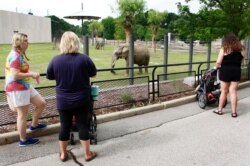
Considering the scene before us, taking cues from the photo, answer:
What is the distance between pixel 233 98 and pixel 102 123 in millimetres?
2943

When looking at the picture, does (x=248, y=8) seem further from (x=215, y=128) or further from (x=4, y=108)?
(x=4, y=108)

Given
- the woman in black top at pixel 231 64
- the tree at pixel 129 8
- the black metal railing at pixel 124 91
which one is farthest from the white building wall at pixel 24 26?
the woman in black top at pixel 231 64

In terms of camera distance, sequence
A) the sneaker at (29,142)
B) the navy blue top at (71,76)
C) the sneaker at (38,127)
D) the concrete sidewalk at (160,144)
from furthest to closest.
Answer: the sneaker at (38,127), the sneaker at (29,142), the concrete sidewalk at (160,144), the navy blue top at (71,76)

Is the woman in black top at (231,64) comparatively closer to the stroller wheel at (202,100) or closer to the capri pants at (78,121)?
the stroller wheel at (202,100)

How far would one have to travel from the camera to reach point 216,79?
764 centimetres

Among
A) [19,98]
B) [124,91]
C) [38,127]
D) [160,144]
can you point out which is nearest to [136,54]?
[124,91]

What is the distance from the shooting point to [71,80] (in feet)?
13.5

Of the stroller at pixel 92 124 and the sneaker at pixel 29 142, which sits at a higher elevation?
the stroller at pixel 92 124

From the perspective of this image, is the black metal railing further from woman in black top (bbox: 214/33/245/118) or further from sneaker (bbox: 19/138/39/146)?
woman in black top (bbox: 214/33/245/118)

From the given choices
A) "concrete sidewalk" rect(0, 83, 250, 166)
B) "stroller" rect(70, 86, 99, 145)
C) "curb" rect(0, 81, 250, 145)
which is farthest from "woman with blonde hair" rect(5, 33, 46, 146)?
"stroller" rect(70, 86, 99, 145)

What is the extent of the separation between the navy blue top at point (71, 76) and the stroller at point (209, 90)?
3.99 meters

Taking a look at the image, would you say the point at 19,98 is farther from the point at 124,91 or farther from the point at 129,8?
the point at 129,8

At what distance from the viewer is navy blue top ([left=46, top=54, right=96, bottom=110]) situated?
409 centimetres

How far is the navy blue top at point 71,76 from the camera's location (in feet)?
13.4
